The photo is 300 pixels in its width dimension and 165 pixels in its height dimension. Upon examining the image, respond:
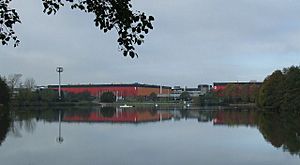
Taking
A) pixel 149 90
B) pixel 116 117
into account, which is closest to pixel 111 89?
pixel 149 90

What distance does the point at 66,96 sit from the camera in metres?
127

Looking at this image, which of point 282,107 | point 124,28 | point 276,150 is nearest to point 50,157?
point 276,150

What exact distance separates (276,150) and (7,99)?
60.2 metres

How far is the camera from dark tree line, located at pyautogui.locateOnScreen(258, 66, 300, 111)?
5825cm

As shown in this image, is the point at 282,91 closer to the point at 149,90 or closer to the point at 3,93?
the point at 3,93

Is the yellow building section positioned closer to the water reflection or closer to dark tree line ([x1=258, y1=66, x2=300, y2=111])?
dark tree line ([x1=258, y1=66, x2=300, y2=111])

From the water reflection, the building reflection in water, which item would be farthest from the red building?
Result: the water reflection

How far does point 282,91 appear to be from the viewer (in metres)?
61.4

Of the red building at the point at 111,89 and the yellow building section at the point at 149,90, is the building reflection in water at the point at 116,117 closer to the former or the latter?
the red building at the point at 111,89

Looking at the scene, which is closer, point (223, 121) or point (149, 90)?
point (223, 121)

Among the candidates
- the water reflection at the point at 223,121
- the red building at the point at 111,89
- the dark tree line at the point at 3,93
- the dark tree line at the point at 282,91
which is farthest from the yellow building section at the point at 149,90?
the water reflection at the point at 223,121

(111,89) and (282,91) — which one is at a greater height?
(111,89)

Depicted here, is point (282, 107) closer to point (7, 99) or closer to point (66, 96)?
point (7, 99)

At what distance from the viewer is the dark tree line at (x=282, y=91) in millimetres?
58250
